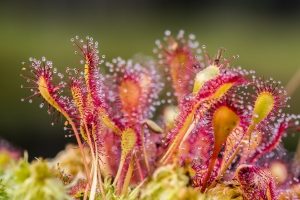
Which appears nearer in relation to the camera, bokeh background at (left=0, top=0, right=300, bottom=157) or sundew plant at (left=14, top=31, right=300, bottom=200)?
sundew plant at (left=14, top=31, right=300, bottom=200)

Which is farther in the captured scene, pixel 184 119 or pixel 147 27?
pixel 147 27

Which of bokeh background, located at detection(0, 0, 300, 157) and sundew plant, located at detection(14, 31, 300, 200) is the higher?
bokeh background, located at detection(0, 0, 300, 157)

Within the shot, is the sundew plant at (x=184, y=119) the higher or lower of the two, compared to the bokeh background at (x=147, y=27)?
lower

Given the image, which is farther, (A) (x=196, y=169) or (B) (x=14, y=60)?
(B) (x=14, y=60)

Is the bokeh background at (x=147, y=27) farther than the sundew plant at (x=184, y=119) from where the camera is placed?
Yes

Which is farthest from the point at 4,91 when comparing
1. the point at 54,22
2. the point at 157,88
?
the point at 54,22

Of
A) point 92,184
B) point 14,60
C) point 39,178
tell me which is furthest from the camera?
point 14,60

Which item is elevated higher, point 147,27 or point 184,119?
point 147,27

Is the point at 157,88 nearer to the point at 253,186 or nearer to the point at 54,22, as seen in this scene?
the point at 253,186
